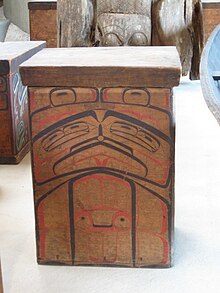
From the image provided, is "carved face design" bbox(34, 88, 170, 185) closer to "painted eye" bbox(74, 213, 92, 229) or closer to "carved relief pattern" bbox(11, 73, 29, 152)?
"painted eye" bbox(74, 213, 92, 229)

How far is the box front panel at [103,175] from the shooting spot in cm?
126

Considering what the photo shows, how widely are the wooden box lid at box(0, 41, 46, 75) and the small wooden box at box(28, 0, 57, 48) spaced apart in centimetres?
167

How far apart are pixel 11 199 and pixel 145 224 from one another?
2.08 ft

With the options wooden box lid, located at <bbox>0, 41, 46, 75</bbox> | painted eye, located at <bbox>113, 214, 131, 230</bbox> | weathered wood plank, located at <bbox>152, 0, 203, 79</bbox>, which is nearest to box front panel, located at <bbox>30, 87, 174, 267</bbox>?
painted eye, located at <bbox>113, 214, 131, 230</bbox>

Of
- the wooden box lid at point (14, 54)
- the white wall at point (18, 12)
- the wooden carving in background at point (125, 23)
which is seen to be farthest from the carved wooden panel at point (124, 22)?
the white wall at point (18, 12)

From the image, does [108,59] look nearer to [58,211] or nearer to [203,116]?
[58,211]

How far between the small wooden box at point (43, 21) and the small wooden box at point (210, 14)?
1.11 meters

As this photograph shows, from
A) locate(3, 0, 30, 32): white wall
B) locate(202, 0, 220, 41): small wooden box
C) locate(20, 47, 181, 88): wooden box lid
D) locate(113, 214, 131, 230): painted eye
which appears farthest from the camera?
locate(3, 0, 30, 32): white wall

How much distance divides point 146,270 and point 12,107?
99 centimetres

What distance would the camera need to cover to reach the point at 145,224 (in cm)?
133

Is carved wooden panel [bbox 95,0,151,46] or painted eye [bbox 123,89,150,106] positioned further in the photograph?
carved wooden panel [bbox 95,0,151,46]

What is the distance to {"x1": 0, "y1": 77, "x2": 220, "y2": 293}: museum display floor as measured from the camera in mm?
1284

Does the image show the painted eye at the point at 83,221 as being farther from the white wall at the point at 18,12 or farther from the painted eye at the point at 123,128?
the white wall at the point at 18,12

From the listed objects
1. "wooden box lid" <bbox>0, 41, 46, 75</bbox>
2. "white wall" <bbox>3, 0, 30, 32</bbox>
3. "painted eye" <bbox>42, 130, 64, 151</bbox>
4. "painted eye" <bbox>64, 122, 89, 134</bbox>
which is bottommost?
"white wall" <bbox>3, 0, 30, 32</bbox>
